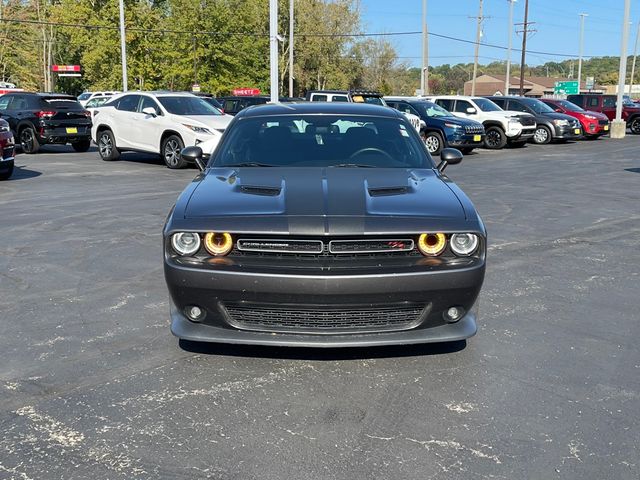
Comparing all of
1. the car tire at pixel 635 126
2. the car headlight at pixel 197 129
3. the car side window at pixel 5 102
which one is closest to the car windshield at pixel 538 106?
the car tire at pixel 635 126

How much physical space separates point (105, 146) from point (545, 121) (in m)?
16.2

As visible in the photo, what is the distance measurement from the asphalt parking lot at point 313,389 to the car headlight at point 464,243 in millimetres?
730

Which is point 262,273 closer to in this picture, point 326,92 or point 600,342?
point 600,342

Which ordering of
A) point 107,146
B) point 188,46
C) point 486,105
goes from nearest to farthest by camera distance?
point 107,146 → point 486,105 → point 188,46

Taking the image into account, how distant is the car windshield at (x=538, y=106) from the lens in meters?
25.5

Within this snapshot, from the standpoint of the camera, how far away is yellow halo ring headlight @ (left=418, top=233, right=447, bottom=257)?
12.5 feet

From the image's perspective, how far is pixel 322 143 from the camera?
526cm

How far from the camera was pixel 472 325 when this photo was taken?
13.0 feet

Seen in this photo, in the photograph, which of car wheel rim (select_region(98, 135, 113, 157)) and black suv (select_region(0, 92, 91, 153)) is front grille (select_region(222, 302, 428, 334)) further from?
black suv (select_region(0, 92, 91, 153))

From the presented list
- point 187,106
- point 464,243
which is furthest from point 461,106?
point 464,243

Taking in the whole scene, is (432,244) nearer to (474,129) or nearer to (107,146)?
(107,146)

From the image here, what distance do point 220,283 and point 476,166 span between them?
14.4 metres

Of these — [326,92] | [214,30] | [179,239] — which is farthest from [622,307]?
[214,30]

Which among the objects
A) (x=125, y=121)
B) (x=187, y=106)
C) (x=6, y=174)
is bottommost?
(x=6, y=174)
